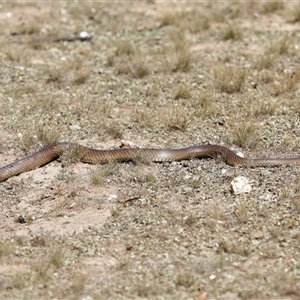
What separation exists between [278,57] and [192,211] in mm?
5515

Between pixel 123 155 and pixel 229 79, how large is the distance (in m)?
2.99

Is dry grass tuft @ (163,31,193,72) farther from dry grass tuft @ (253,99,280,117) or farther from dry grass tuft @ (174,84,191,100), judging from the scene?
dry grass tuft @ (253,99,280,117)

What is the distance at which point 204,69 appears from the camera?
41.4 feet

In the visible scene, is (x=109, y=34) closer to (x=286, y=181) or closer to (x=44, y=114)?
(x=44, y=114)

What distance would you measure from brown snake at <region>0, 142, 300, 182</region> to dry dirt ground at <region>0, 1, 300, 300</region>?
0.11 meters

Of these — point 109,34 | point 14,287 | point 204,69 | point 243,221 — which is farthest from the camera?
point 109,34

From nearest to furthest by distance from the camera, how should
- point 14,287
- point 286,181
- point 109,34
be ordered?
point 14,287 → point 286,181 → point 109,34

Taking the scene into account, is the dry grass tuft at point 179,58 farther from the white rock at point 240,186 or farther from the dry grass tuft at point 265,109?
the white rock at point 240,186

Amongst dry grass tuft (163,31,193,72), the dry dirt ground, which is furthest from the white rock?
dry grass tuft (163,31,193,72)

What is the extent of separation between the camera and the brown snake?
30.7 ft

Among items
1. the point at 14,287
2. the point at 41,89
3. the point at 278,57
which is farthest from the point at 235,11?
the point at 14,287

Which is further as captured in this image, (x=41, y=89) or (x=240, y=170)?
(x=41, y=89)

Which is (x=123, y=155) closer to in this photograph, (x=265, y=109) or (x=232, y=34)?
(x=265, y=109)

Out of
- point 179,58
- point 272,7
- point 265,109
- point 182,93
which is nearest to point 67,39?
point 179,58
